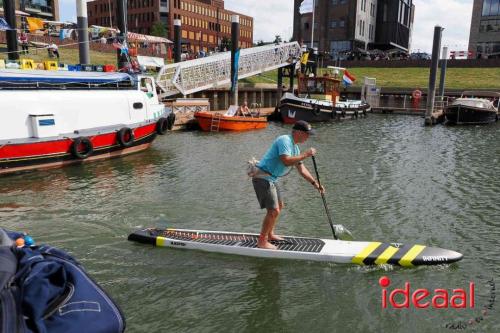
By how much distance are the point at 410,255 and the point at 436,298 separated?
96cm

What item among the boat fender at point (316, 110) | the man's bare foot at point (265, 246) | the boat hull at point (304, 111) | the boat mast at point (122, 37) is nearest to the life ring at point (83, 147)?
the boat mast at point (122, 37)

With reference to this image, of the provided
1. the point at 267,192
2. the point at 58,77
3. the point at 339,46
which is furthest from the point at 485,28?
the point at 267,192

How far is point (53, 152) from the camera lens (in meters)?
14.0

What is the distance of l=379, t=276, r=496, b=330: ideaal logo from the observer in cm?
575

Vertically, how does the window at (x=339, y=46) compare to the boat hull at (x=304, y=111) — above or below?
above

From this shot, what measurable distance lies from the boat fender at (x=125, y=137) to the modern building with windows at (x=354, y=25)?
5697cm

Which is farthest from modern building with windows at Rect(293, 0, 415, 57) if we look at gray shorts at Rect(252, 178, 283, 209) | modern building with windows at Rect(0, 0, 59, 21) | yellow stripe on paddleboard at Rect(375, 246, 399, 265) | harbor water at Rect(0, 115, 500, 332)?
gray shorts at Rect(252, 178, 283, 209)

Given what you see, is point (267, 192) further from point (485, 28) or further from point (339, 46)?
point (339, 46)

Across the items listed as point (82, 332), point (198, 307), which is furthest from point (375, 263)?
point (82, 332)

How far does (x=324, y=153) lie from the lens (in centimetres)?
1800

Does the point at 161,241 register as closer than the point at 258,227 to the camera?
Yes

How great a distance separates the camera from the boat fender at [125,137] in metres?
16.2

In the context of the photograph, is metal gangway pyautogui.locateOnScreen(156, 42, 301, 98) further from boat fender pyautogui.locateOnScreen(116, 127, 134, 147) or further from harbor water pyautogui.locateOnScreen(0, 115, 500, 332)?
harbor water pyautogui.locateOnScreen(0, 115, 500, 332)

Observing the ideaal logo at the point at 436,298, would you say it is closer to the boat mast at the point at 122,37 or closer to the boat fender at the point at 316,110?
the boat mast at the point at 122,37
